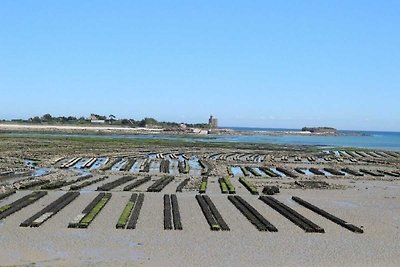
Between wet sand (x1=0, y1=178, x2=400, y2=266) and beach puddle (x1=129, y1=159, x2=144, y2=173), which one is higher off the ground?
beach puddle (x1=129, y1=159, x2=144, y2=173)

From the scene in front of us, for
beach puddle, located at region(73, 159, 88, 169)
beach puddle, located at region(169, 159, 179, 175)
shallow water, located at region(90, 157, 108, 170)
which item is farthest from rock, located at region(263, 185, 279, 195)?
beach puddle, located at region(73, 159, 88, 169)

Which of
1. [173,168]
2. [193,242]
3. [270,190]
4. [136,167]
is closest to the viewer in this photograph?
[193,242]

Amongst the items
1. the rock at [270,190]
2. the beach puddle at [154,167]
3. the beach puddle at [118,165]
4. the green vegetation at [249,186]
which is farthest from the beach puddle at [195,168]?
the rock at [270,190]

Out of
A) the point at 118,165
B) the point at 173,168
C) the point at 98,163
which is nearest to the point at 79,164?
the point at 98,163

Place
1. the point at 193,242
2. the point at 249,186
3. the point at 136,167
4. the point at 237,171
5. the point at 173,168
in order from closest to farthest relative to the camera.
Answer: the point at 193,242, the point at 249,186, the point at 237,171, the point at 136,167, the point at 173,168

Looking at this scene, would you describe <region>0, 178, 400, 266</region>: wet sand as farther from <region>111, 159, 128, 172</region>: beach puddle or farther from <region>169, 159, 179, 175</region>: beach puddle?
<region>111, 159, 128, 172</region>: beach puddle

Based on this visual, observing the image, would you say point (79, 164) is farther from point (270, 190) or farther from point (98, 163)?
point (270, 190)

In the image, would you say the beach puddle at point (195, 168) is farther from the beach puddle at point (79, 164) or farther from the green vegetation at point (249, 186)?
the beach puddle at point (79, 164)

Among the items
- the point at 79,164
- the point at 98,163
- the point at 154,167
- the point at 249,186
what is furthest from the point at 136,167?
the point at 249,186

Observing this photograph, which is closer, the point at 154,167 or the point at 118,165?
the point at 154,167

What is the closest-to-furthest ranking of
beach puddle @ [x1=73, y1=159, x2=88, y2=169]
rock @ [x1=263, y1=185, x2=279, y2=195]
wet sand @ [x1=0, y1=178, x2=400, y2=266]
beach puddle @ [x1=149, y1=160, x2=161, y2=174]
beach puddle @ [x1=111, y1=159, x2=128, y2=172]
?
1. wet sand @ [x1=0, y1=178, x2=400, y2=266]
2. rock @ [x1=263, y1=185, x2=279, y2=195]
3. beach puddle @ [x1=149, y1=160, x2=161, y2=174]
4. beach puddle @ [x1=111, y1=159, x2=128, y2=172]
5. beach puddle @ [x1=73, y1=159, x2=88, y2=169]

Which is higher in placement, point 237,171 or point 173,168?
point 173,168

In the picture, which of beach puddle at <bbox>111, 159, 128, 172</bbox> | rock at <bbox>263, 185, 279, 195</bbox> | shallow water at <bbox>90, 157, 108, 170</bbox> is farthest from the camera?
shallow water at <bbox>90, 157, 108, 170</bbox>

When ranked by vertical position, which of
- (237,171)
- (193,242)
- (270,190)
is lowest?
(193,242)
